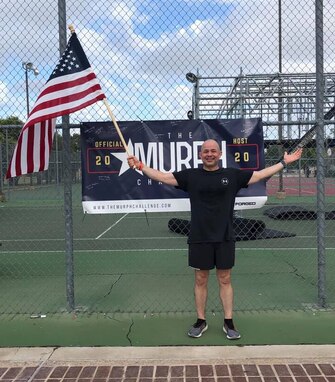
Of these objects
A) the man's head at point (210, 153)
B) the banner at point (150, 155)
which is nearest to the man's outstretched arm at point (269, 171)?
the man's head at point (210, 153)

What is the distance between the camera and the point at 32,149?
468cm

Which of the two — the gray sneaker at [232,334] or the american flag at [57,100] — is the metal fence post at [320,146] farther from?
the american flag at [57,100]

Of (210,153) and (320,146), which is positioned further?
(320,146)

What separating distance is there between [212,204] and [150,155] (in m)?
1.04

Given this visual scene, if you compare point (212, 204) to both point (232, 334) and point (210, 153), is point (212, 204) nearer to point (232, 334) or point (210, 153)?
point (210, 153)

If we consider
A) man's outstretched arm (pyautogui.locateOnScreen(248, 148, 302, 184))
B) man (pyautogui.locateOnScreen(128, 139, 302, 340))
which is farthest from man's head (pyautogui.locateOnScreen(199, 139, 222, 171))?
man's outstretched arm (pyautogui.locateOnScreen(248, 148, 302, 184))

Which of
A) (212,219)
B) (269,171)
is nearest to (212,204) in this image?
(212,219)

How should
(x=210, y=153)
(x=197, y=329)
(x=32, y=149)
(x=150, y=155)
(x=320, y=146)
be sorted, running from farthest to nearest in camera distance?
(x=150, y=155)
(x=320, y=146)
(x=32, y=149)
(x=197, y=329)
(x=210, y=153)

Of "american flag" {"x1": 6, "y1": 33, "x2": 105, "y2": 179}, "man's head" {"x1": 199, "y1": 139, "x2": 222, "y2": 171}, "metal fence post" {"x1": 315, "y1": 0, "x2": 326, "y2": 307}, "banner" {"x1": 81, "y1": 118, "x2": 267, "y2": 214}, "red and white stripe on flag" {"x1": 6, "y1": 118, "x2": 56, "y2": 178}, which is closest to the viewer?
"man's head" {"x1": 199, "y1": 139, "x2": 222, "y2": 171}

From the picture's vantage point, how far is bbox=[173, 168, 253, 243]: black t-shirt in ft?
14.3

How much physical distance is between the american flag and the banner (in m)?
0.47

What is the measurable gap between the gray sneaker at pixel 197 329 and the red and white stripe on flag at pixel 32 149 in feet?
7.28

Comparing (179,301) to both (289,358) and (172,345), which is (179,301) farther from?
(289,358)

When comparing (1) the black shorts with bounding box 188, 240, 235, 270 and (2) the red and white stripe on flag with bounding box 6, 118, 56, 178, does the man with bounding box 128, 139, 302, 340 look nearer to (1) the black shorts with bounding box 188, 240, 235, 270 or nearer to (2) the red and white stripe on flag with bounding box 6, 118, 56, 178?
(1) the black shorts with bounding box 188, 240, 235, 270
